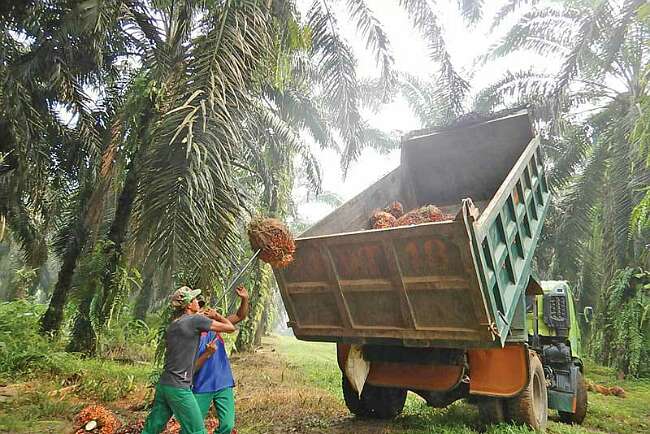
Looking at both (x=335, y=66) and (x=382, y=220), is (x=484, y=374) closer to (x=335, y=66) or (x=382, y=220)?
(x=382, y=220)

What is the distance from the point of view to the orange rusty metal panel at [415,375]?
4.23 m

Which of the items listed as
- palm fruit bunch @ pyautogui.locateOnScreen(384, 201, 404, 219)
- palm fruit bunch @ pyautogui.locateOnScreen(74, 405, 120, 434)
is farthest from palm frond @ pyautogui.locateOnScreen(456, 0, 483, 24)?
palm fruit bunch @ pyautogui.locateOnScreen(74, 405, 120, 434)

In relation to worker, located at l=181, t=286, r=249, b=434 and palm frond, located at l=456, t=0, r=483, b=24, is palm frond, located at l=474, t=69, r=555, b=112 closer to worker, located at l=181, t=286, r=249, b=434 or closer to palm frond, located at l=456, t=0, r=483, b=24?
palm frond, located at l=456, t=0, r=483, b=24

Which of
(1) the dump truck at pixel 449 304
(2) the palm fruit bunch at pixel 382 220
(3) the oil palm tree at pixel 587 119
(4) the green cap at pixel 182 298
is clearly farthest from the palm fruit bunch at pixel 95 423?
(3) the oil palm tree at pixel 587 119

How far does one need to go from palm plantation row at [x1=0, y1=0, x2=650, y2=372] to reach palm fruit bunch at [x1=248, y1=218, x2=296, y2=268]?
561mm

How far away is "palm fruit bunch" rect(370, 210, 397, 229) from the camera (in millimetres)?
4809

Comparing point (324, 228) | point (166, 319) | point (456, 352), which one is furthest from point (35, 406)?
point (456, 352)

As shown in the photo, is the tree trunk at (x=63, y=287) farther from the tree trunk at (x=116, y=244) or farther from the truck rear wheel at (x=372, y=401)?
the truck rear wheel at (x=372, y=401)

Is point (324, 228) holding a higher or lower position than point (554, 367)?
higher

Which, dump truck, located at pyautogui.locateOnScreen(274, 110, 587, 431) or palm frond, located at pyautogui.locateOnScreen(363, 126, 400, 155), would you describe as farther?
palm frond, located at pyautogui.locateOnScreen(363, 126, 400, 155)

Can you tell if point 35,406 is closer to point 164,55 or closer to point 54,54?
point 164,55

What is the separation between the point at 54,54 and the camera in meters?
7.73

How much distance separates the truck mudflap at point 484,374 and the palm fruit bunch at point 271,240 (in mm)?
1632

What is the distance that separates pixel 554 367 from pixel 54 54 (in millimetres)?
8290
